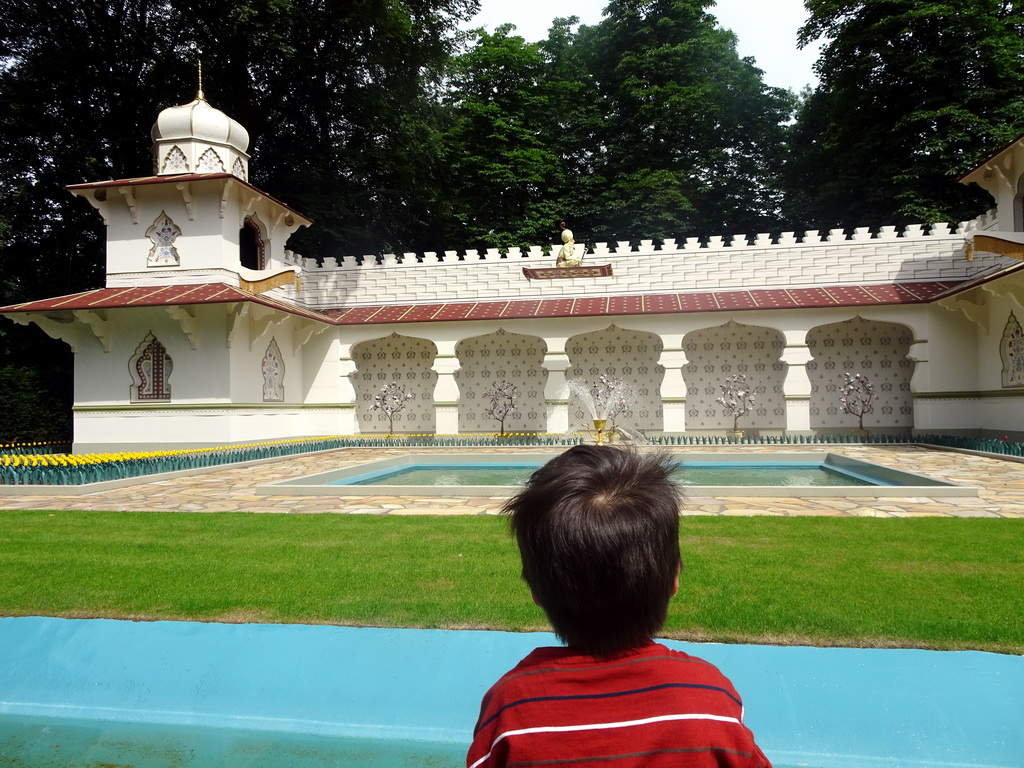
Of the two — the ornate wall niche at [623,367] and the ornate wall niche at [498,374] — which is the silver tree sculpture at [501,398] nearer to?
the ornate wall niche at [498,374]

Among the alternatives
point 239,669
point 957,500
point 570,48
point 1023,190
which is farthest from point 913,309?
point 570,48

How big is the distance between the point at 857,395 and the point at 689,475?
962 cm

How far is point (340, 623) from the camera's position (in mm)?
4082

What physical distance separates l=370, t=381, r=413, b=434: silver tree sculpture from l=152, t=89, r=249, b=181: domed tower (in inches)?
280

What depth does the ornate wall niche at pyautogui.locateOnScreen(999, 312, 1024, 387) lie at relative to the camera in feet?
48.3

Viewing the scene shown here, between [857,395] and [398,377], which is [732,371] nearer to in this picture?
[857,395]

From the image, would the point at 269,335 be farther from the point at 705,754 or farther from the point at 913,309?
the point at 705,754

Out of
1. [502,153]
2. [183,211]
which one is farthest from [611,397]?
[502,153]

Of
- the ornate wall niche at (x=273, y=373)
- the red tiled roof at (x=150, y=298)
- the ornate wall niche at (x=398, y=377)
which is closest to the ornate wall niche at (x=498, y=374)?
the ornate wall niche at (x=398, y=377)

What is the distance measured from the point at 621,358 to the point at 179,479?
12484 millimetres

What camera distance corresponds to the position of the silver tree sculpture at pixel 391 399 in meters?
20.1

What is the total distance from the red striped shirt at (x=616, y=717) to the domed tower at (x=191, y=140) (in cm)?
1749

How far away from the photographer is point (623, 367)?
20281mm

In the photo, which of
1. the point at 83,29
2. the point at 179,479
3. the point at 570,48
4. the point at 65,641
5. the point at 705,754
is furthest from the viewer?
the point at 570,48
